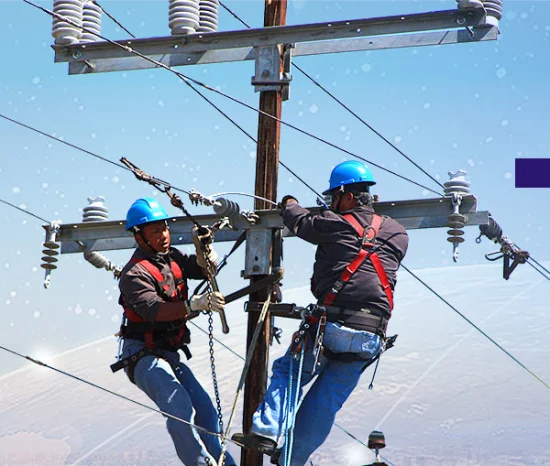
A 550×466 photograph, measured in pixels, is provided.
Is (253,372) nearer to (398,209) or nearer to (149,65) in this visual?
(398,209)

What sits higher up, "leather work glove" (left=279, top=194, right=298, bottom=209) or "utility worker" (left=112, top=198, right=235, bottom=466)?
"leather work glove" (left=279, top=194, right=298, bottom=209)

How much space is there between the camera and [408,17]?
11453mm

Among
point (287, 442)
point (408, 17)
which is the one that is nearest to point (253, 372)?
point (287, 442)

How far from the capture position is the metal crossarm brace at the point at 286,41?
37.3 ft

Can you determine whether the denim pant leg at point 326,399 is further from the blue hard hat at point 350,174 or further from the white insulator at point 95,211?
the white insulator at point 95,211

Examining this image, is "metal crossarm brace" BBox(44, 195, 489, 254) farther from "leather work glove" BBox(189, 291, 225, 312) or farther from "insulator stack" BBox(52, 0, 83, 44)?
"insulator stack" BBox(52, 0, 83, 44)

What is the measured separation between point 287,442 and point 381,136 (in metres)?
4.17

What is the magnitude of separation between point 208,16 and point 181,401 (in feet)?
13.5

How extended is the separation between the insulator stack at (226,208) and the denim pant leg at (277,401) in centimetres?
169

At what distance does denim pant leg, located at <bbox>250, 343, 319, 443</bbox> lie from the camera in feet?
32.7

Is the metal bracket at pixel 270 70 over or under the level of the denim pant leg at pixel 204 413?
over

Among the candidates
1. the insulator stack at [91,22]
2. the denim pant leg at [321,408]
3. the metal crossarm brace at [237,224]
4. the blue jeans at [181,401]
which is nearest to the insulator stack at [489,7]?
the metal crossarm brace at [237,224]

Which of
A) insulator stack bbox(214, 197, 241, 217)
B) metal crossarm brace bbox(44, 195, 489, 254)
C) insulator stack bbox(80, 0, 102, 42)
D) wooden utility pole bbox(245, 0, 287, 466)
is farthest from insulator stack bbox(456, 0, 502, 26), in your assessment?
insulator stack bbox(80, 0, 102, 42)

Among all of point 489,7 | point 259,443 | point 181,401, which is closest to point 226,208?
point 181,401
